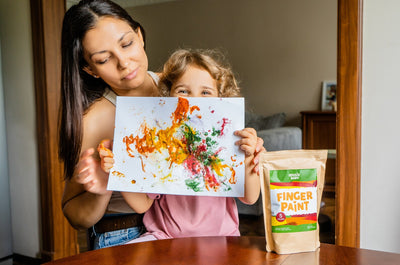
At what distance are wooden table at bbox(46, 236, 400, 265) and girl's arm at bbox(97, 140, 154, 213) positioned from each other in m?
0.29

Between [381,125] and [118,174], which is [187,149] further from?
[381,125]

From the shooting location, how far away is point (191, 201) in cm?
128

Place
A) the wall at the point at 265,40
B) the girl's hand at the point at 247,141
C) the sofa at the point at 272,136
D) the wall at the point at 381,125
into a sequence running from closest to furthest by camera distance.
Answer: the girl's hand at the point at 247,141, the wall at the point at 381,125, the sofa at the point at 272,136, the wall at the point at 265,40

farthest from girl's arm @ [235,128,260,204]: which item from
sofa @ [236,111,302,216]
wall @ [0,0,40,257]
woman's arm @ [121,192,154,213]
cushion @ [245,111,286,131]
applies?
cushion @ [245,111,286,131]

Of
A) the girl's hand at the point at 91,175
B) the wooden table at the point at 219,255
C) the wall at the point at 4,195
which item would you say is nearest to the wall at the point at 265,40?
the wall at the point at 4,195

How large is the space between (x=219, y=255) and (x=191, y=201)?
0.46m

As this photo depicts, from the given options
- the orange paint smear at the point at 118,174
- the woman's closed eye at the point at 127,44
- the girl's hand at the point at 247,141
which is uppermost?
the woman's closed eye at the point at 127,44

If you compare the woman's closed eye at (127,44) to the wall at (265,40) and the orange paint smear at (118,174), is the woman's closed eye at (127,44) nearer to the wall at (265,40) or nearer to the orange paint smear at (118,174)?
the orange paint smear at (118,174)

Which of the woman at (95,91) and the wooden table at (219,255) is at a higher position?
A: the woman at (95,91)

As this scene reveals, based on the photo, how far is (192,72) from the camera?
4.01ft

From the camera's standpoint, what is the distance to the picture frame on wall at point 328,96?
198 inches

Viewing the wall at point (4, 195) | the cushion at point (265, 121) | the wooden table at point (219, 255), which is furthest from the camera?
the cushion at point (265, 121)

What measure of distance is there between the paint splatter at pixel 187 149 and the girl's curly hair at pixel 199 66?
194mm

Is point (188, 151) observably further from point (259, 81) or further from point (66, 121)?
point (259, 81)
